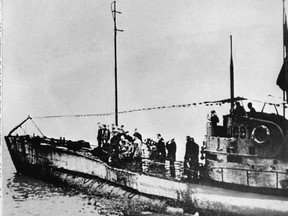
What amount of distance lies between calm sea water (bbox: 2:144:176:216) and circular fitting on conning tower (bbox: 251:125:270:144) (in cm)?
565

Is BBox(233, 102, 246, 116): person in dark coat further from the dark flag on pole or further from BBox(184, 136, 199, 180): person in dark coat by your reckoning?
BBox(184, 136, 199, 180): person in dark coat

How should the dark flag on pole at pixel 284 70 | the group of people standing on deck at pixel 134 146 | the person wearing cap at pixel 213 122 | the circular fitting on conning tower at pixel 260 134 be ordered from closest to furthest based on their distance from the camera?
the dark flag on pole at pixel 284 70
the circular fitting on conning tower at pixel 260 134
the person wearing cap at pixel 213 122
the group of people standing on deck at pixel 134 146

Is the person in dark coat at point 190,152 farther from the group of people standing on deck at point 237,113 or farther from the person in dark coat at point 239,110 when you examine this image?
the person in dark coat at point 239,110

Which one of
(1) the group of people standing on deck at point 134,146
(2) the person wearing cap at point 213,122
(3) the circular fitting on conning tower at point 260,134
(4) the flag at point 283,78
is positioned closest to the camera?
(4) the flag at point 283,78

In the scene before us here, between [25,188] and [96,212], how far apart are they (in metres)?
5.74

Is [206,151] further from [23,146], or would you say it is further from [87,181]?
[23,146]

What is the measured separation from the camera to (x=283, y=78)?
11.2 m

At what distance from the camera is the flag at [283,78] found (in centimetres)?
1090

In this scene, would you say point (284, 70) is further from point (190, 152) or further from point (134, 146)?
point (134, 146)

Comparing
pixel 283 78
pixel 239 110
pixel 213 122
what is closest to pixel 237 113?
pixel 239 110

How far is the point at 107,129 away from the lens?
1686 cm

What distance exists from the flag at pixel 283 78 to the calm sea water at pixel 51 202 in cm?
725

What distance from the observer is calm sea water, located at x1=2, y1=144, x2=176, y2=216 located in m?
13.9

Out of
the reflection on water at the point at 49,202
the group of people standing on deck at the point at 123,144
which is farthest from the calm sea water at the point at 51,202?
the group of people standing on deck at the point at 123,144
